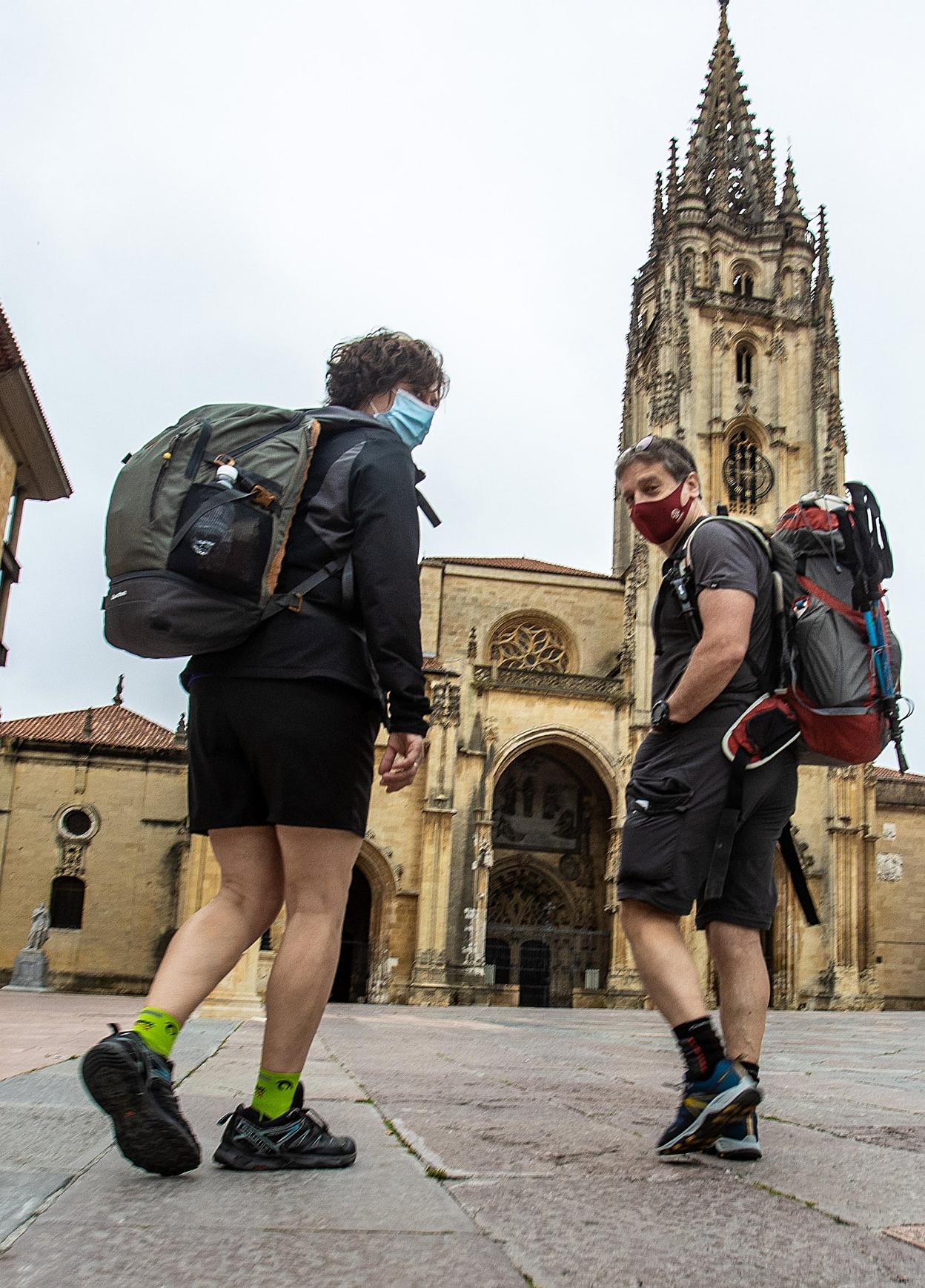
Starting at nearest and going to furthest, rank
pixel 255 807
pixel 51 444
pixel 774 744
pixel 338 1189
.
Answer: pixel 338 1189 → pixel 255 807 → pixel 774 744 → pixel 51 444

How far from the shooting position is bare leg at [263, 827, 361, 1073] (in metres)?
2.45

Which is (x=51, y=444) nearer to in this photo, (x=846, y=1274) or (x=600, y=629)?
(x=600, y=629)

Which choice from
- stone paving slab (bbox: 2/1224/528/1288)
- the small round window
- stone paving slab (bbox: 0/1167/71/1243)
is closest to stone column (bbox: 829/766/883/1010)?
the small round window

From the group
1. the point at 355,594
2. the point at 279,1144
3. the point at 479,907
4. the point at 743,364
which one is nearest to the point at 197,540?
the point at 355,594

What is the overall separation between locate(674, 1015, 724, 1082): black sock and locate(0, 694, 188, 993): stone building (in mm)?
26682

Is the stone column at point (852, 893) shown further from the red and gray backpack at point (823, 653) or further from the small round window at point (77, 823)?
the red and gray backpack at point (823, 653)

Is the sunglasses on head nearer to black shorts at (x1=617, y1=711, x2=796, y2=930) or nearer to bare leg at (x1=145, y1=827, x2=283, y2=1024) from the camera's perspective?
black shorts at (x1=617, y1=711, x2=796, y2=930)

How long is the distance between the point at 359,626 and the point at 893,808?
3399 cm

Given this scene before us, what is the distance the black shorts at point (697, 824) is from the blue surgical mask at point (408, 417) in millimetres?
1025

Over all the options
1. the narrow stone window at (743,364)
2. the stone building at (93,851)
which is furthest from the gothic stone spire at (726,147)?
the stone building at (93,851)

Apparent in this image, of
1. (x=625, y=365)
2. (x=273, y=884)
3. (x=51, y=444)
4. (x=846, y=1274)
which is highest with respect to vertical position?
(x=625, y=365)

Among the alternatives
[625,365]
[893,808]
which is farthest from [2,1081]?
[625,365]

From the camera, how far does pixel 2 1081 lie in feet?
12.2

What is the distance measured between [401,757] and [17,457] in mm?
18726
